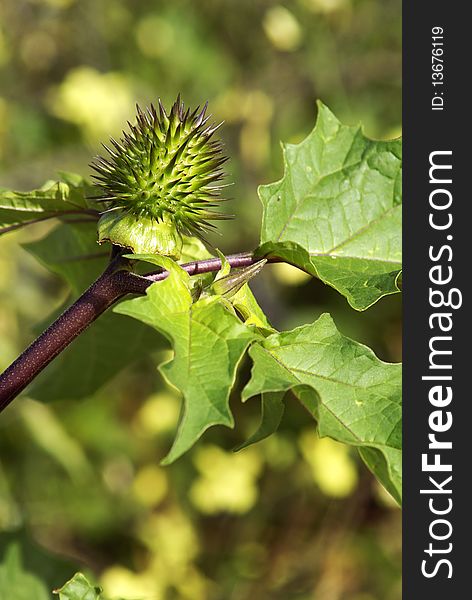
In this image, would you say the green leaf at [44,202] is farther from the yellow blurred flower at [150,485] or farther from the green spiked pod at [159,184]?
the yellow blurred flower at [150,485]

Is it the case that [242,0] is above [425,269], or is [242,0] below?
above

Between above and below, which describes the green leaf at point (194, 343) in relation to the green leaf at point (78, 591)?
above

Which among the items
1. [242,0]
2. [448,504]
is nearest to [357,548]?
[448,504]

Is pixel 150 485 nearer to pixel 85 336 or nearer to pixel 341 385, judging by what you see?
pixel 85 336

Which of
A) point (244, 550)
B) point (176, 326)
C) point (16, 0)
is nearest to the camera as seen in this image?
point (176, 326)

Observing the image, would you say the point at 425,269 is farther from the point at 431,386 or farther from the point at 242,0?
the point at 242,0

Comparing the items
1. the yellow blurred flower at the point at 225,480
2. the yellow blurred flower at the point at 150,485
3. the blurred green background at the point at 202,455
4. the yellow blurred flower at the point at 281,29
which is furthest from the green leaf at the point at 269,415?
the yellow blurred flower at the point at 281,29

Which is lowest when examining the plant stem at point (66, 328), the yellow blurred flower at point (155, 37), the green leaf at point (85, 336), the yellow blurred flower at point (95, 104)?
the plant stem at point (66, 328)

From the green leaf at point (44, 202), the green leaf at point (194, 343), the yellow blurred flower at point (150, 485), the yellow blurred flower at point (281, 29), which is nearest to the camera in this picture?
the green leaf at point (194, 343)

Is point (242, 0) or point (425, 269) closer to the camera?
point (425, 269)
